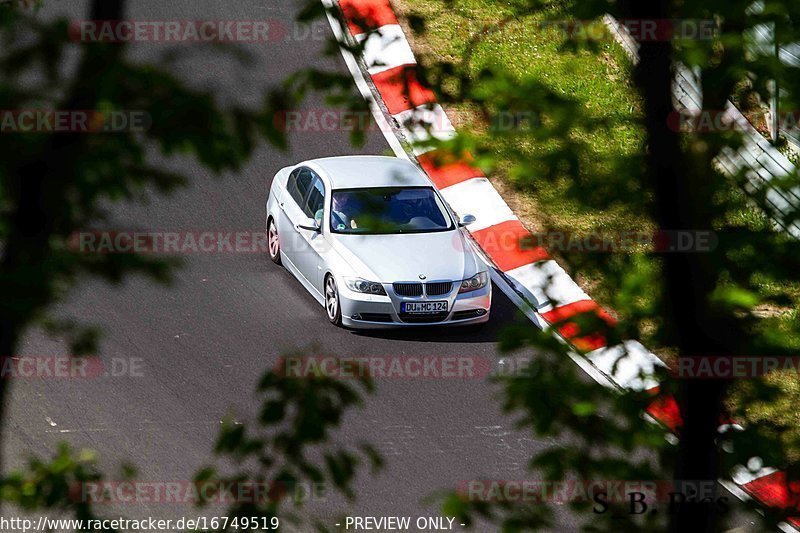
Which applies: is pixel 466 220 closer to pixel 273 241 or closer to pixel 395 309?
pixel 395 309

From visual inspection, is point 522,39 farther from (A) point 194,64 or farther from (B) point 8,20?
(B) point 8,20

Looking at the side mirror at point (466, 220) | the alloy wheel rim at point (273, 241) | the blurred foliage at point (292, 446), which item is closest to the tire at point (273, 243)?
the alloy wheel rim at point (273, 241)

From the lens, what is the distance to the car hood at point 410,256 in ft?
40.7

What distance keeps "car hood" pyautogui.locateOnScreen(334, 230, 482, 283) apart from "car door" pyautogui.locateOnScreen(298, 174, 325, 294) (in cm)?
28

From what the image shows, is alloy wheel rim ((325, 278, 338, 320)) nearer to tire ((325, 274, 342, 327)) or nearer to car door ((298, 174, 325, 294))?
tire ((325, 274, 342, 327))

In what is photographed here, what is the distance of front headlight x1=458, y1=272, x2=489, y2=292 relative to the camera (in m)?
12.4

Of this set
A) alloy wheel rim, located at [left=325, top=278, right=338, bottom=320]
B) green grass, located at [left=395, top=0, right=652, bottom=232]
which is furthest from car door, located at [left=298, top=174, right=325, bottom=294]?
green grass, located at [left=395, top=0, right=652, bottom=232]

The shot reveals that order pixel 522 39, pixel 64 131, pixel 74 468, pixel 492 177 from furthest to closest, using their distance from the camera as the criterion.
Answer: pixel 522 39 < pixel 492 177 < pixel 74 468 < pixel 64 131

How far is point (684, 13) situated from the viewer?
3.29 meters

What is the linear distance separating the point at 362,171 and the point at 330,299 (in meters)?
1.79

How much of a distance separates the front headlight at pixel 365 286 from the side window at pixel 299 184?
158cm

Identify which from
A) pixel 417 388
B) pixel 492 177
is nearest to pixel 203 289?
pixel 417 388

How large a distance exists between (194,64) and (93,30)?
1473 centimetres

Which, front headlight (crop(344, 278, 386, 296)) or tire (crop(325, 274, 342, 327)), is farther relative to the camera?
tire (crop(325, 274, 342, 327))
